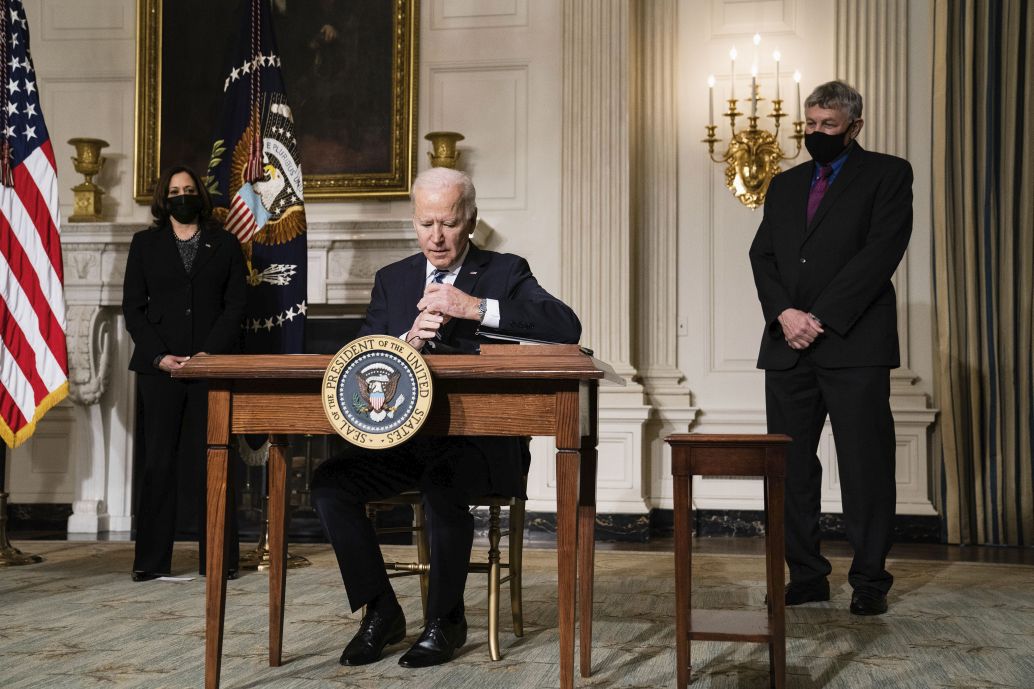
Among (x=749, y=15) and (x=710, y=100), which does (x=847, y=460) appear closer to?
(x=710, y=100)

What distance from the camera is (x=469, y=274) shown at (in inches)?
112

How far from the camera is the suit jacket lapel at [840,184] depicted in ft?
12.0

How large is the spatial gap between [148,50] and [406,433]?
488 centimetres

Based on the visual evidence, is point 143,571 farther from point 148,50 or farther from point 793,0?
point 793,0

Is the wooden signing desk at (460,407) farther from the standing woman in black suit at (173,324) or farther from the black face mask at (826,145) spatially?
the standing woman in black suit at (173,324)

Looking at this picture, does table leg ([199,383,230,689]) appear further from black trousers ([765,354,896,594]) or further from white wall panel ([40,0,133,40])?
white wall panel ([40,0,133,40])

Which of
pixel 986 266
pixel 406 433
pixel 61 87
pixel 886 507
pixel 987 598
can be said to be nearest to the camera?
pixel 406 433

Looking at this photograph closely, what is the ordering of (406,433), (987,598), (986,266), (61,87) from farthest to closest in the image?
(61,87) < (986,266) < (987,598) < (406,433)

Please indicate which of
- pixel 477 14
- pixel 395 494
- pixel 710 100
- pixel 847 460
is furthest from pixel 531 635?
pixel 477 14

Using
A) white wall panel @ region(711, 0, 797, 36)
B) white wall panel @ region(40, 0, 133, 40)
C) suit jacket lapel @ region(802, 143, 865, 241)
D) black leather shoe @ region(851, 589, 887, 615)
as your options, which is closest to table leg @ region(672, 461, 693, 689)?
black leather shoe @ region(851, 589, 887, 615)

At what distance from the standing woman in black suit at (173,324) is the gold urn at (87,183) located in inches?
71.2

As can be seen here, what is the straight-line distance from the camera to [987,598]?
3.74 m

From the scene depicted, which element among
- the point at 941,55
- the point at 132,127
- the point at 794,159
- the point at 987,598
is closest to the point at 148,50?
the point at 132,127

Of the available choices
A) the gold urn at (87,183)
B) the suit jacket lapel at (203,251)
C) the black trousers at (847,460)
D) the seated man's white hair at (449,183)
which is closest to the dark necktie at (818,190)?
the black trousers at (847,460)
